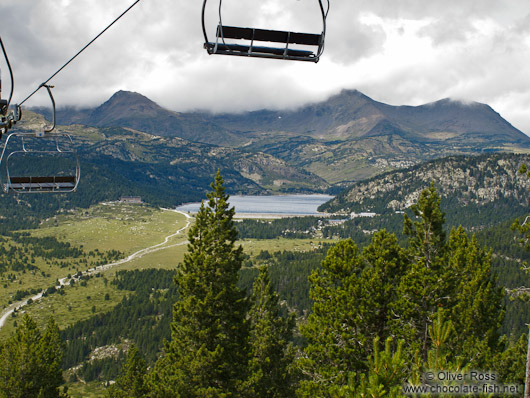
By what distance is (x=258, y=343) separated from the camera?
36.5m

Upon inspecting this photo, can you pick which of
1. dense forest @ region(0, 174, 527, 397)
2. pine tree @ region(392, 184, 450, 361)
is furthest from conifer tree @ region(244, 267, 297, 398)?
pine tree @ region(392, 184, 450, 361)

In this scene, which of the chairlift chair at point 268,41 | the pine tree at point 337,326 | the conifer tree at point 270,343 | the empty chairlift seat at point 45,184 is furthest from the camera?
the conifer tree at point 270,343

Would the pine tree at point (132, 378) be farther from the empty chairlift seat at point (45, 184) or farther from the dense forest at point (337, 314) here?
the empty chairlift seat at point (45, 184)

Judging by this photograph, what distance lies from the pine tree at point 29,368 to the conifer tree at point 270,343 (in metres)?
21.2

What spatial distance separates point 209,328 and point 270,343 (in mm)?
8808

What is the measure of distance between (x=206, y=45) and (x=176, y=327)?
2666cm

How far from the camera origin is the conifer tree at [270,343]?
35.3 m

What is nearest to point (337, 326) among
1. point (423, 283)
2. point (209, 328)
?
point (423, 283)

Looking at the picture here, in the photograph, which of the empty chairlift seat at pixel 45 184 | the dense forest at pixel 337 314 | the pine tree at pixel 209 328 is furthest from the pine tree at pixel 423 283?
the empty chairlift seat at pixel 45 184

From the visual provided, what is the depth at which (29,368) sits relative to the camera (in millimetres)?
41656

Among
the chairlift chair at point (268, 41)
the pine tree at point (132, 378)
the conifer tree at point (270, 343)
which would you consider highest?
the chairlift chair at point (268, 41)

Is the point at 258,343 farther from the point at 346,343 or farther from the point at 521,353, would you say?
the point at 521,353

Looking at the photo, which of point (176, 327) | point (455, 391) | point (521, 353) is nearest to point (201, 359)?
point (176, 327)

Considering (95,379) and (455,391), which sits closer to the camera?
(455,391)
